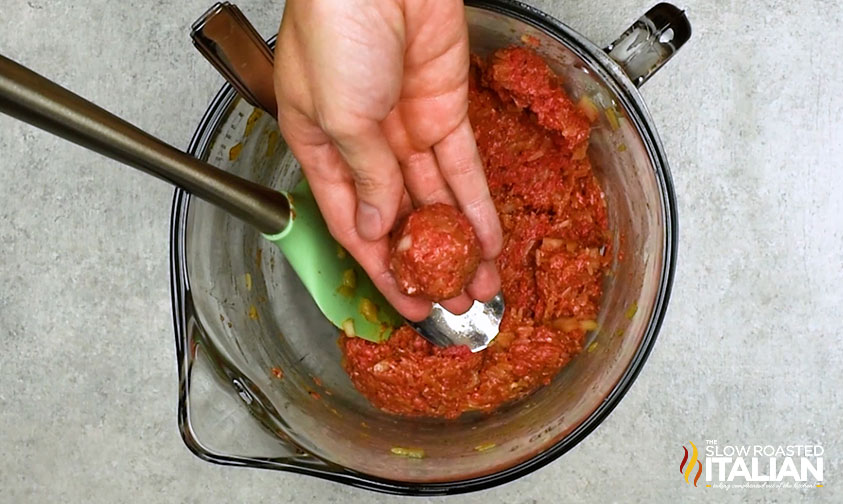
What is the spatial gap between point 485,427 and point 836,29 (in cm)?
138

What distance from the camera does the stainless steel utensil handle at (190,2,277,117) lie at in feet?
4.91

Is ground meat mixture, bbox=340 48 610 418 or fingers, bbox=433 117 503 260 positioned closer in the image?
fingers, bbox=433 117 503 260

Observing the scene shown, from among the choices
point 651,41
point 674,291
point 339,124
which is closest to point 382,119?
point 339,124

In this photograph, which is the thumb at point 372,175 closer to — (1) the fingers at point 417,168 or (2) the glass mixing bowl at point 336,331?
(1) the fingers at point 417,168

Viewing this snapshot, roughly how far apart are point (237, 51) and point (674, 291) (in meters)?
1.25

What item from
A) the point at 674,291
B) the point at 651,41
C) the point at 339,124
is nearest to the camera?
the point at 339,124

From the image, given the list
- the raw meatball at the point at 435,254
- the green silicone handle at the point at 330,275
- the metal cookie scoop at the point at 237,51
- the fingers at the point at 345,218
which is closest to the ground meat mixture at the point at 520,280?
the green silicone handle at the point at 330,275

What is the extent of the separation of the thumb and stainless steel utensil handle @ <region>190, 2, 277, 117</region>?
0.92 ft

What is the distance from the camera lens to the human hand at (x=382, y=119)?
1.34 metres

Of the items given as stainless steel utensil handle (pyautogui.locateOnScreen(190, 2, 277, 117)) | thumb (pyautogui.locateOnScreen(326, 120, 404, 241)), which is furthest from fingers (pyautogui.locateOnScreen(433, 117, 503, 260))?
stainless steel utensil handle (pyautogui.locateOnScreen(190, 2, 277, 117))

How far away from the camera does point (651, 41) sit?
1608 mm

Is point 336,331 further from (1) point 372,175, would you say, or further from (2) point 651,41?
(2) point 651,41

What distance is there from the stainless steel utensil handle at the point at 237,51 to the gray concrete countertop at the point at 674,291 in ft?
1.65

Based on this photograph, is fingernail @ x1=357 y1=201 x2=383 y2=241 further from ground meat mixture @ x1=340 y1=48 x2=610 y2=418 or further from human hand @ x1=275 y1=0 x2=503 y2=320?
ground meat mixture @ x1=340 y1=48 x2=610 y2=418
